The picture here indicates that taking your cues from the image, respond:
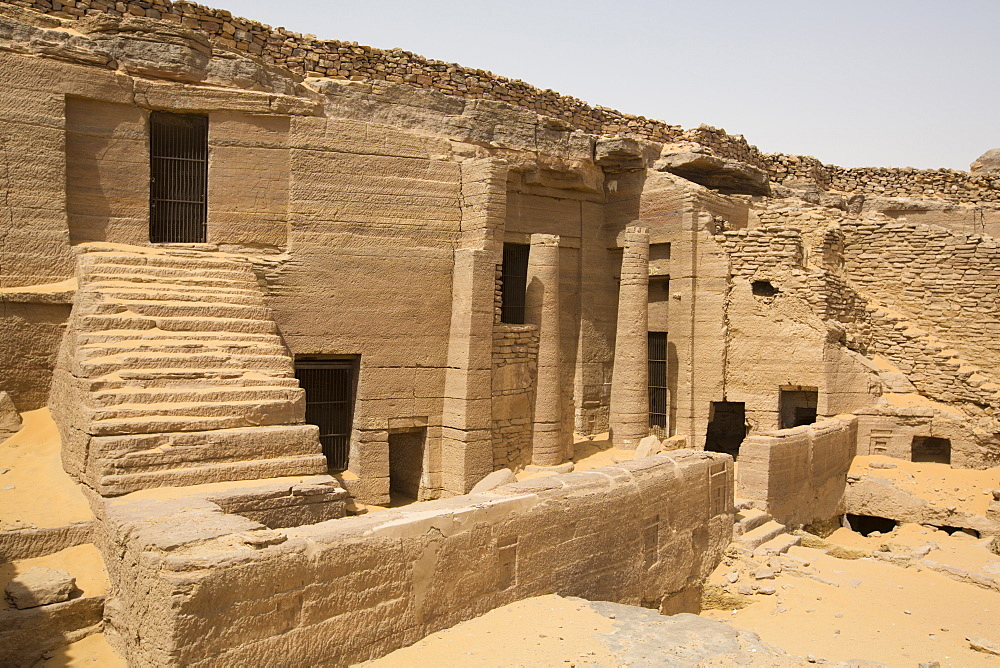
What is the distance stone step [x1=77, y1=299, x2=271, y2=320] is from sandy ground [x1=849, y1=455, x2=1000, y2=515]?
10.7 meters

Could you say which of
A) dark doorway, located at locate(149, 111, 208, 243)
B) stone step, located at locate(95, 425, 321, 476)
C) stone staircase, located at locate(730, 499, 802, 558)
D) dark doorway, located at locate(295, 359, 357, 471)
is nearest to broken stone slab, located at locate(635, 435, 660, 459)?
stone staircase, located at locate(730, 499, 802, 558)

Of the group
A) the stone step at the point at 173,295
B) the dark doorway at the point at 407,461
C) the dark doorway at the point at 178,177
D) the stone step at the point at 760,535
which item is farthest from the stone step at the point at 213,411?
the stone step at the point at 760,535

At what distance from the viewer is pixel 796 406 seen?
15758mm

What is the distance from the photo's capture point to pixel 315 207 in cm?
1199

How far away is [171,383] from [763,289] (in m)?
12.1

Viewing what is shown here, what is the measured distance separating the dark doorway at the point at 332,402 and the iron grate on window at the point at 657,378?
7.50 meters

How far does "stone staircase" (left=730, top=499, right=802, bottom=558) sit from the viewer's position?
10.2 meters

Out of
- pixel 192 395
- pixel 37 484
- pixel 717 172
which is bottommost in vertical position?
pixel 37 484

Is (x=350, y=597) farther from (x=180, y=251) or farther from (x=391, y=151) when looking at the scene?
(x=391, y=151)

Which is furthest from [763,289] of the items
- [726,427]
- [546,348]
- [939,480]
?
[546,348]

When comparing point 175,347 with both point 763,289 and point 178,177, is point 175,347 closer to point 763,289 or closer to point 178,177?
point 178,177

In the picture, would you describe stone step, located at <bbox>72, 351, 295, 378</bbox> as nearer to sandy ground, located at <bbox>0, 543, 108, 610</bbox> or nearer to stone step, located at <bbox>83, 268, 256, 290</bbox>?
stone step, located at <bbox>83, 268, 256, 290</bbox>

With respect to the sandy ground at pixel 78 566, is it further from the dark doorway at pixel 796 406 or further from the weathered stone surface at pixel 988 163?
the weathered stone surface at pixel 988 163

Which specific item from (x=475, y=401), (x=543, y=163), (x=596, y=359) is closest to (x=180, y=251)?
(x=475, y=401)
